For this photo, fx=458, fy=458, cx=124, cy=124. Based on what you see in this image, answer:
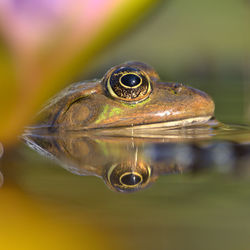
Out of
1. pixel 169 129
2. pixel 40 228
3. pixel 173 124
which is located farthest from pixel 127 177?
pixel 173 124

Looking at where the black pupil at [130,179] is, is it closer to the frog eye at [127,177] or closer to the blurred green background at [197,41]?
the frog eye at [127,177]

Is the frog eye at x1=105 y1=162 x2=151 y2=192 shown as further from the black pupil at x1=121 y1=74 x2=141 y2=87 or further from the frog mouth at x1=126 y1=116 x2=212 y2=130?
the black pupil at x1=121 y1=74 x2=141 y2=87

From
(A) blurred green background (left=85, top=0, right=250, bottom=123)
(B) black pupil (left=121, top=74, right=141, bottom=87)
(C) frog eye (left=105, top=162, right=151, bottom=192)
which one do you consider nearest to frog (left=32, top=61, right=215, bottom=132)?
(B) black pupil (left=121, top=74, right=141, bottom=87)

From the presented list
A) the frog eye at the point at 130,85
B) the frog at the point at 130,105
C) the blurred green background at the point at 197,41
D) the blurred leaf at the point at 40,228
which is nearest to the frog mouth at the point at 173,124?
the frog at the point at 130,105

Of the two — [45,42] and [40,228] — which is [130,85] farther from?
[40,228]

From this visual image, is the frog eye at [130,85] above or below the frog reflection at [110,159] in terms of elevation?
above

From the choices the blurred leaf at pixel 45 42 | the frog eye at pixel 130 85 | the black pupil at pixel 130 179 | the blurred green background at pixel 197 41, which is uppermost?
the blurred green background at pixel 197 41

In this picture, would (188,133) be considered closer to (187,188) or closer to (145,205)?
(187,188)
